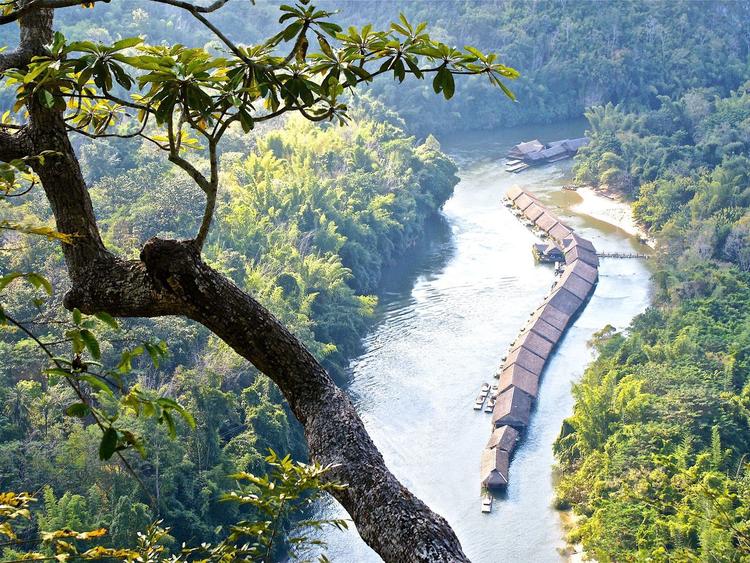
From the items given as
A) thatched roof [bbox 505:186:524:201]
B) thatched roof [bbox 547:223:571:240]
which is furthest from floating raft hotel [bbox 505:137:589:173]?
thatched roof [bbox 547:223:571:240]

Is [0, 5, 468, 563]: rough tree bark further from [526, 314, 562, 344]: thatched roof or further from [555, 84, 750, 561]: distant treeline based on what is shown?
[526, 314, 562, 344]: thatched roof

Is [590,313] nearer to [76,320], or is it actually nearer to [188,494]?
[188,494]

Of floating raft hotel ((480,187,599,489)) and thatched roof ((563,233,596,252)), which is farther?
thatched roof ((563,233,596,252))

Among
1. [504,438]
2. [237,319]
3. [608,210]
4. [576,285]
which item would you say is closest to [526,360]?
[504,438]

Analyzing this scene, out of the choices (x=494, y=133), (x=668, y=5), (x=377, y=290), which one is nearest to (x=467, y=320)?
(x=377, y=290)

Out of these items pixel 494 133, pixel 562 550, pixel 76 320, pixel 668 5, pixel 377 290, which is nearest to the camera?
pixel 76 320
